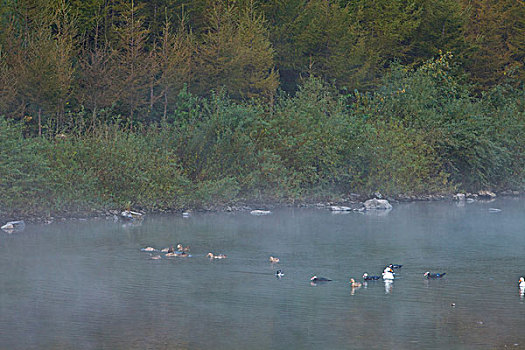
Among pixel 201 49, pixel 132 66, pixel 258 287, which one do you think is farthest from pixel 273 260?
pixel 201 49

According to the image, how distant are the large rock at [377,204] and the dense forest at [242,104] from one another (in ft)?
4.18

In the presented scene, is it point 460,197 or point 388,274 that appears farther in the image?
point 460,197

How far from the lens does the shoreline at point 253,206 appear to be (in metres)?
21.0

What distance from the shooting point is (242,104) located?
29953mm

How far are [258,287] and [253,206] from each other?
1114cm

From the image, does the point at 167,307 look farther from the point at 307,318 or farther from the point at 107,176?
the point at 107,176

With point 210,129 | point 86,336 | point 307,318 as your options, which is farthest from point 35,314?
point 210,129

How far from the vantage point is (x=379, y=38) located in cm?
4062

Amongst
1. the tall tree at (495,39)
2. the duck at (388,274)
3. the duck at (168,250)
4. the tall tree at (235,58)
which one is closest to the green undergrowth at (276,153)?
the tall tree at (235,58)

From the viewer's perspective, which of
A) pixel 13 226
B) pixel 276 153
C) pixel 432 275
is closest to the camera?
pixel 432 275

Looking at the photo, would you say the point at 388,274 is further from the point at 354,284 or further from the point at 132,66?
the point at 132,66

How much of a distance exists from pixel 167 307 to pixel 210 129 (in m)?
14.3

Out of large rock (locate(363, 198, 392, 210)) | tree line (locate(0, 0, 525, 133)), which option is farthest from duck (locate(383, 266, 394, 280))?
tree line (locate(0, 0, 525, 133))

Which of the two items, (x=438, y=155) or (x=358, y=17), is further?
(x=358, y=17)
